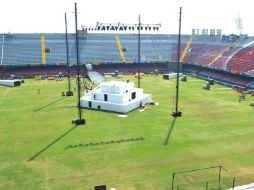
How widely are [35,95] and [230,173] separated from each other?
44604mm

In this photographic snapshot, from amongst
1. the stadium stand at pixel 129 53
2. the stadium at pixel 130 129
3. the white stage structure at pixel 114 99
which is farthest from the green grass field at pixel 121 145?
the stadium stand at pixel 129 53

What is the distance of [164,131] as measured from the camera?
126ft

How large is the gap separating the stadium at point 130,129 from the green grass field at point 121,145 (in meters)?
0.10

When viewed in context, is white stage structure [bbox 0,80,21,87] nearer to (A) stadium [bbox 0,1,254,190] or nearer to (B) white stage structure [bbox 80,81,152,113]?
(A) stadium [bbox 0,1,254,190]

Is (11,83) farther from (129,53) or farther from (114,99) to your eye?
(129,53)

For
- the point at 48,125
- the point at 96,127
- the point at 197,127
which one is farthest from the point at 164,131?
the point at 48,125

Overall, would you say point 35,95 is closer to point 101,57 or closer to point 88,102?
point 88,102

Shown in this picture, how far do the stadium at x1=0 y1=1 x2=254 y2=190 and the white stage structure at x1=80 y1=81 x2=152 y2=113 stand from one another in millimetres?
330

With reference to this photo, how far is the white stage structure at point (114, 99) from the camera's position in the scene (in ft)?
158

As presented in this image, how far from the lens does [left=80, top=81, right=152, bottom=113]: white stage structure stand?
48031 millimetres

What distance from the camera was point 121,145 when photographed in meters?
33.6

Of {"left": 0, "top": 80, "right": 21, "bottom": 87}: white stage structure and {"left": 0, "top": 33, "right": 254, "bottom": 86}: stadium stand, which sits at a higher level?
{"left": 0, "top": 33, "right": 254, "bottom": 86}: stadium stand

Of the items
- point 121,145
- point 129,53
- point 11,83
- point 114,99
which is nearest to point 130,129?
point 121,145

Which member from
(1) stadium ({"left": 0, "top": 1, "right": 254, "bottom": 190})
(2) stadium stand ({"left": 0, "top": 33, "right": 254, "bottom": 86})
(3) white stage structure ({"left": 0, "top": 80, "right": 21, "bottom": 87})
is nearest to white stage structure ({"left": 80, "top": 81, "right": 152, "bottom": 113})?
(1) stadium ({"left": 0, "top": 1, "right": 254, "bottom": 190})
